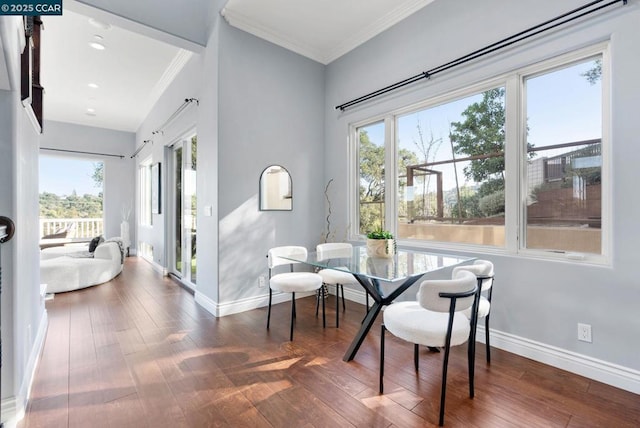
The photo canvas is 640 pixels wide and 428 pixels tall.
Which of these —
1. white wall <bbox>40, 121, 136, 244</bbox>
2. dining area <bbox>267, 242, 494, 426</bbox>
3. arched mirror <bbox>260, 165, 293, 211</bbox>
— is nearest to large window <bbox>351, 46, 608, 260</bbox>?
dining area <bbox>267, 242, 494, 426</bbox>

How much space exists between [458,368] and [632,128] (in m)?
1.96

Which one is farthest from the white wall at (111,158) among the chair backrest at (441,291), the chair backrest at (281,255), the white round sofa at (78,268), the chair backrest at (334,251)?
the chair backrest at (441,291)

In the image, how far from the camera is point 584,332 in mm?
2127

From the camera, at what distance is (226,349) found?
251cm

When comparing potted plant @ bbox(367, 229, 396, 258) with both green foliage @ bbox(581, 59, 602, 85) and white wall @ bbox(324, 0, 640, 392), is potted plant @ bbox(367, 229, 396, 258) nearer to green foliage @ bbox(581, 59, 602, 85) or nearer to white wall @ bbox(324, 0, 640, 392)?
white wall @ bbox(324, 0, 640, 392)

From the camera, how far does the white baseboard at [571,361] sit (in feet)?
6.41

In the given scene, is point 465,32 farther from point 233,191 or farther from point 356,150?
point 233,191

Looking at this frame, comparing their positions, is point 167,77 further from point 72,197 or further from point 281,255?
point 72,197

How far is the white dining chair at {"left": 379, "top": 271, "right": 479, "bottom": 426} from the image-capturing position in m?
1.61

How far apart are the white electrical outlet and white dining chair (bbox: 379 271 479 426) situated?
0.92 metres

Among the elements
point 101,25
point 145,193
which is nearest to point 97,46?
point 101,25

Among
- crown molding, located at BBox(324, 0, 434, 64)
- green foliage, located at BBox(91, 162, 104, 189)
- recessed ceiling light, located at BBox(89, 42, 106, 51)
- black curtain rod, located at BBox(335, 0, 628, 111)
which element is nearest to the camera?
black curtain rod, located at BBox(335, 0, 628, 111)

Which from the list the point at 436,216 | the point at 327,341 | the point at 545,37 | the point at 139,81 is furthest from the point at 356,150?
the point at 139,81

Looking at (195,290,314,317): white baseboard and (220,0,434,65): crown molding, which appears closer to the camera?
(220,0,434,65): crown molding
